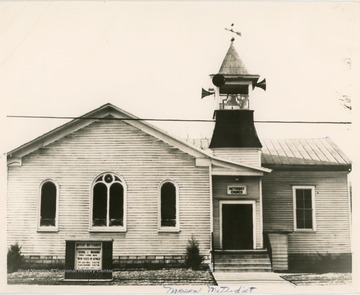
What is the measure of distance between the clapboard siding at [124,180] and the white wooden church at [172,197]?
2 cm

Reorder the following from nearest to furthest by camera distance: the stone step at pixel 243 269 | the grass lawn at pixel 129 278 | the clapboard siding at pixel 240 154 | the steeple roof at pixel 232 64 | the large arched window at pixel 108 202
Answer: the grass lawn at pixel 129 278 → the stone step at pixel 243 269 → the steeple roof at pixel 232 64 → the large arched window at pixel 108 202 → the clapboard siding at pixel 240 154

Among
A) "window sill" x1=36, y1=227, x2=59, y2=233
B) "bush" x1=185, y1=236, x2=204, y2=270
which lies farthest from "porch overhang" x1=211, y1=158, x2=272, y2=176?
"window sill" x1=36, y1=227, x2=59, y2=233

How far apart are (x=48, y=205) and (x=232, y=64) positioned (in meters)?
4.59

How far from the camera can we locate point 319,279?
14359mm

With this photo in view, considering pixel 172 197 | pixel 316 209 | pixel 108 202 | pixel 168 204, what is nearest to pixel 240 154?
pixel 172 197

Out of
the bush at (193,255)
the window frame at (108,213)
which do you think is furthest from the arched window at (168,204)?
the window frame at (108,213)

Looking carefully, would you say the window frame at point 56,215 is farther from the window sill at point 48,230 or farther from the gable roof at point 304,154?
the gable roof at point 304,154

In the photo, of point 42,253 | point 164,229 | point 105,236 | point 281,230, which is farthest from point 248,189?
point 42,253

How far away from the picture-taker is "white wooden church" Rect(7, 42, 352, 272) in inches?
575

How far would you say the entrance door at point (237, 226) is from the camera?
1501cm

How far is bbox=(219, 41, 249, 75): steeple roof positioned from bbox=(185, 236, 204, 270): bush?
3.41 meters

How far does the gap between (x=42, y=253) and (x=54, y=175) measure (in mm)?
1556

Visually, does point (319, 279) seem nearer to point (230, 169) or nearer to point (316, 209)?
point (316, 209)

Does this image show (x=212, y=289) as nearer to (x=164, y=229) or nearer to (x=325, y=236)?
(x=164, y=229)
